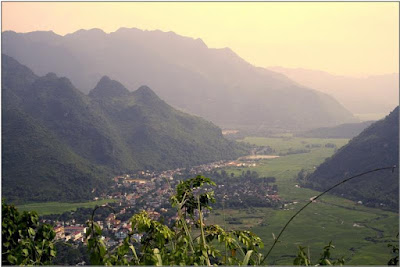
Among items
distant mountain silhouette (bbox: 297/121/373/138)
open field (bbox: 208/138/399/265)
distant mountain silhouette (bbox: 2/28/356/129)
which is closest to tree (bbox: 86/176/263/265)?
open field (bbox: 208/138/399/265)

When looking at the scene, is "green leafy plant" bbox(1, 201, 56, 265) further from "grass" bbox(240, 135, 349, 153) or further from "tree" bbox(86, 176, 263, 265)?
"grass" bbox(240, 135, 349, 153)

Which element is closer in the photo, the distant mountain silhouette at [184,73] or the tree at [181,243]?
the tree at [181,243]

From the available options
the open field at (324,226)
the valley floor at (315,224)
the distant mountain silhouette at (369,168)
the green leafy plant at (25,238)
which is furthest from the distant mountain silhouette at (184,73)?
the green leafy plant at (25,238)

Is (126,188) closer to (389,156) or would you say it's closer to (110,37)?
(389,156)

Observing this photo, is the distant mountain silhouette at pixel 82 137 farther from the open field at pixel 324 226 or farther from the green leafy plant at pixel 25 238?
the green leafy plant at pixel 25 238

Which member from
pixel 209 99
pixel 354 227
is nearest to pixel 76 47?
pixel 209 99
